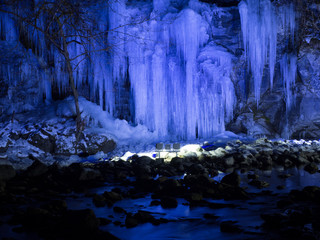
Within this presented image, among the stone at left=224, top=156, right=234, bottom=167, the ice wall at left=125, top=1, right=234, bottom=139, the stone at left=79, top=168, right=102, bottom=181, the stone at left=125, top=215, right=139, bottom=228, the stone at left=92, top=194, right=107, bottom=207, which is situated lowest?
the stone at left=224, top=156, right=234, bottom=167

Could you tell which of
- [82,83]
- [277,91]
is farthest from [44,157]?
[277,91]

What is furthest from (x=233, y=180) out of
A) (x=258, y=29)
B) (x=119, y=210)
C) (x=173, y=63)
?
(x=258, y=29)

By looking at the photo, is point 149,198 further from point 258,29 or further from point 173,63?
point 258,29

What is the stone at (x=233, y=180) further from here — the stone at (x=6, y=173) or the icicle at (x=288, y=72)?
the icicle at (x=288, y=72)

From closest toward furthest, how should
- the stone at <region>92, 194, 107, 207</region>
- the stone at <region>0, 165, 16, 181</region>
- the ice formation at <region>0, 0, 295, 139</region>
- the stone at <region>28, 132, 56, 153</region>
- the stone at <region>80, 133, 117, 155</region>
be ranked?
the stone at <region>92, 194, 107, 207</region>
the stone at <region>0, 165, 16, 181</region>
the stone at <region>28, 132, 56, 153</region>
the stone at <region>80, 133, 117, 155</region>
the ice formation at <region>0, 0, 295, 139</region>

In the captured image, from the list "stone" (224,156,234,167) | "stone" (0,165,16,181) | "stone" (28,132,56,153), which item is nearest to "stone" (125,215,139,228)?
"stone" (0,165,16,181)

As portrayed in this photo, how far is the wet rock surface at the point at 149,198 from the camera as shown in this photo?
2.85m

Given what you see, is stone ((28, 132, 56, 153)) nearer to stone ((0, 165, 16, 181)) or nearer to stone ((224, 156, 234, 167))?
stone ((0, 165, 16, 181))

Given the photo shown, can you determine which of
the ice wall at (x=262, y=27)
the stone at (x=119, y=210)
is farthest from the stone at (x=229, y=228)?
the ice wall at (x=262, y=27)

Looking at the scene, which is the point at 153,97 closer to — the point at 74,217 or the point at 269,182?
the point at 269,182

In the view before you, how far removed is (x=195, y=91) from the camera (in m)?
11.5

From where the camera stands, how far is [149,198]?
415 cm

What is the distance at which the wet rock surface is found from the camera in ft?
9.36

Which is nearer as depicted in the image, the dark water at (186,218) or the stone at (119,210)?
the dark water at (186,218)
